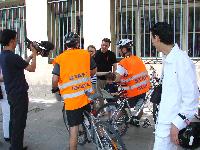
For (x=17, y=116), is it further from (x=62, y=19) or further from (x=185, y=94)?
(x=62, y=19)

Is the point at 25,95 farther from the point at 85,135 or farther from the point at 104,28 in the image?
the point at 104,28

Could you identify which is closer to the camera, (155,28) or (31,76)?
(155,28)

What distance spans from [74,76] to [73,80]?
6 centimetres

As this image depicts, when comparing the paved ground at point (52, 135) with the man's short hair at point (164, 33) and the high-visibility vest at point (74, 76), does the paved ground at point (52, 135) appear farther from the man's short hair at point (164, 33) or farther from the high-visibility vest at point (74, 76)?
the man's short hair at point (164, 33)

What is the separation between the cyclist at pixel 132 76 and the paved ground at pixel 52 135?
432 millimetres

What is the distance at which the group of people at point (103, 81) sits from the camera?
310 cm

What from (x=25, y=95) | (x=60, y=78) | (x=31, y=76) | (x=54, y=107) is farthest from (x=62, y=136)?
(x=31, y=76)

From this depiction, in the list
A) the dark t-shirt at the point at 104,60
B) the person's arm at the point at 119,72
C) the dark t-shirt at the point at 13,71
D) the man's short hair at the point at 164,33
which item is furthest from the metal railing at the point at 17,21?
the man's short hair at the point at 164,33

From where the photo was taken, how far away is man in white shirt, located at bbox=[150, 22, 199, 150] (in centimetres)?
305

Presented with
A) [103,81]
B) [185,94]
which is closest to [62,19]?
[103,81]

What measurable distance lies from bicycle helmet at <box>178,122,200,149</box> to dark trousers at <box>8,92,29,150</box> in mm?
2936

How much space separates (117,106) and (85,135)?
0.92 metres

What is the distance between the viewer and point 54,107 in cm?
982

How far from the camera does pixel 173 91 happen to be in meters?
3.15
